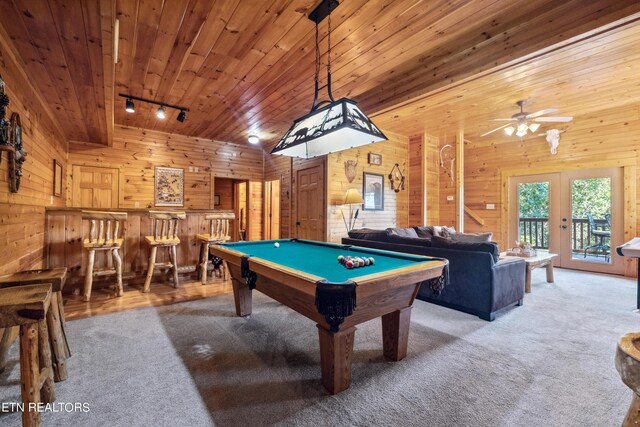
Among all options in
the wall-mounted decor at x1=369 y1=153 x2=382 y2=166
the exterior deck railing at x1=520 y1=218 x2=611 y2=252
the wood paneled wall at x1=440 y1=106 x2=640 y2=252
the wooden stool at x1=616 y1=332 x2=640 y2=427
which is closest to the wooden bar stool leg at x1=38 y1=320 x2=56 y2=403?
the wooden stool at x1=616 y1=332 x2=640 y2=427

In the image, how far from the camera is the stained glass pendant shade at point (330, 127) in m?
2.37

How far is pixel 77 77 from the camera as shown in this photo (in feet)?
8.95

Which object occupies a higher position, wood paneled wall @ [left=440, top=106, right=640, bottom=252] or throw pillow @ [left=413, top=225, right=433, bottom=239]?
wood paneled wall @ [left=440, top=106, right=640, bottom=252]

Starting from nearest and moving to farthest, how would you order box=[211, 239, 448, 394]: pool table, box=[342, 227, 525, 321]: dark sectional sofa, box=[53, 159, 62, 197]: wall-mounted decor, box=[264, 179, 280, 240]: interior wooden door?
box=[211, 239, 448, 394]: pool table < box=[342, 227, 525, 321]: dark sectional sofa < box=[53, 159, 62, 197]: wall-mounted decor < box=[264, 179, 280, 240]: interior wooden door

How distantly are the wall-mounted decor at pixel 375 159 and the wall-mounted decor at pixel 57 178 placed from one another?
5.42 meters

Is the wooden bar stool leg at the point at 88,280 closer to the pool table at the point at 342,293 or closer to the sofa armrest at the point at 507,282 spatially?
the pool table at the point at 342,293

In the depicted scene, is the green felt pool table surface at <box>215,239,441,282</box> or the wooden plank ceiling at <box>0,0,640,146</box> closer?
the green felt pool table surface at <box>215,239,441,282</box>

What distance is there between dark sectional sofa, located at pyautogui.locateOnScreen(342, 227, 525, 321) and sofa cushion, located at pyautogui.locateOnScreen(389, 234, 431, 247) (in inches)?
0.6

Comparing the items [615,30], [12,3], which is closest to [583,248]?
[615,30]

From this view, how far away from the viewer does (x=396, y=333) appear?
2135 millimetres

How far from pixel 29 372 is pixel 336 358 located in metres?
1.54

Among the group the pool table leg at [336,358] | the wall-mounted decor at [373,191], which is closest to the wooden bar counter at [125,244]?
the wall-mounted decor at [373,191]

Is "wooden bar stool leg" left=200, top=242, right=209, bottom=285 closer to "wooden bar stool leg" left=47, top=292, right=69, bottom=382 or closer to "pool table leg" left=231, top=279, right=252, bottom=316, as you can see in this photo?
"pool table leg" left=231, top=279, right=252, bottom=316

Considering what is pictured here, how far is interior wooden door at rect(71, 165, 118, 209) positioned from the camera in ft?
17.6
